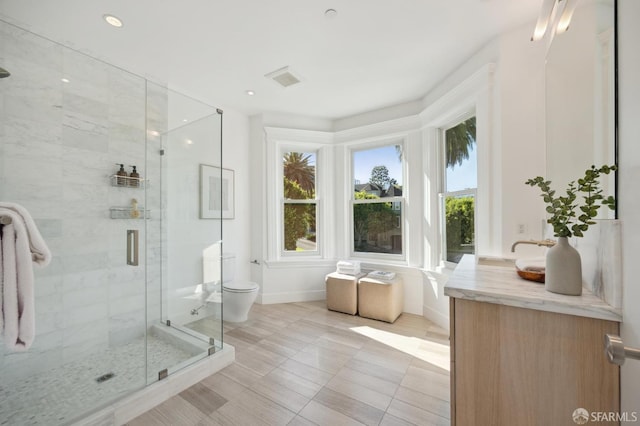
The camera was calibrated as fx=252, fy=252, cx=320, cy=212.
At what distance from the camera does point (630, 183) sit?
2.43 feet

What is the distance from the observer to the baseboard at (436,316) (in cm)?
268

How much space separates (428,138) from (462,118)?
404 mm

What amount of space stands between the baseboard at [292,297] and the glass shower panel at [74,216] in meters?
1.46

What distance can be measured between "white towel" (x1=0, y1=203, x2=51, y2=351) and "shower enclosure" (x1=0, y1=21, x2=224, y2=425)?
0.68 metres

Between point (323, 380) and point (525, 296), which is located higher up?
point (525, 296)

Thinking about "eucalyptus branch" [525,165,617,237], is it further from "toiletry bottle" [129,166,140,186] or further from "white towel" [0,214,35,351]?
"toiletry bottle" [129,166,140,186]

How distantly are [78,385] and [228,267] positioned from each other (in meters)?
1.57

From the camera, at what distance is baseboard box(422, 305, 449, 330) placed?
2678mm

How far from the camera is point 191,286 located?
8.38ft

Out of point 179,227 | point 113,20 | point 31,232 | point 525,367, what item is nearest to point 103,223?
point 179,227

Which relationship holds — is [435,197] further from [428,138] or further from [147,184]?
[147,184]

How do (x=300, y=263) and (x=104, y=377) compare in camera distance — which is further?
(x=300, y=263)

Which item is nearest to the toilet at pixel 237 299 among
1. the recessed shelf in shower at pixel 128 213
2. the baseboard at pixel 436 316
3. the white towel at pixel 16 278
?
the recessed shelf in shower at pixel 128 213

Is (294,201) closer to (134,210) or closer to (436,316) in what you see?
(134,210)
